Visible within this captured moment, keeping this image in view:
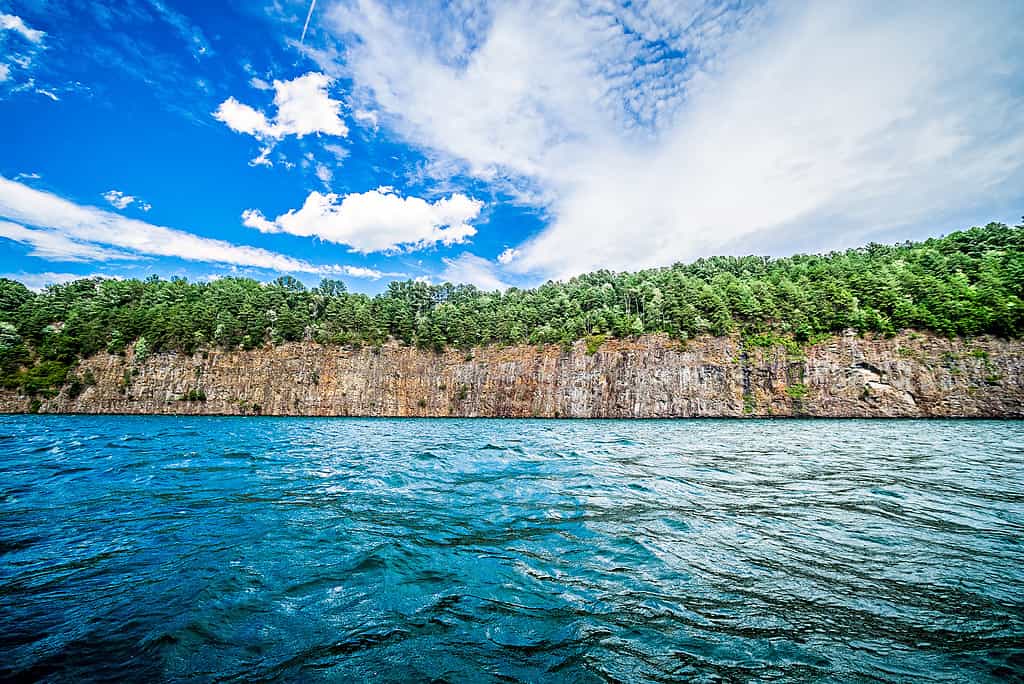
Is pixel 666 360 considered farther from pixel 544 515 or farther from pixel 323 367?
pixel 544 515

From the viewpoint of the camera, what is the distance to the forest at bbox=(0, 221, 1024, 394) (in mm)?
72625

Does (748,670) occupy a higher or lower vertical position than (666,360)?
lower

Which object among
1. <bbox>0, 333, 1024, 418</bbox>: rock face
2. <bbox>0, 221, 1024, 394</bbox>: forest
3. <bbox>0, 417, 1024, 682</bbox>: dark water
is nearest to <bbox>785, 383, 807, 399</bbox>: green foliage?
<bbox>0, 333, 1024, 418</bbox>: rock face

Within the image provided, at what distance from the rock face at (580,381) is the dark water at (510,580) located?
65912mm

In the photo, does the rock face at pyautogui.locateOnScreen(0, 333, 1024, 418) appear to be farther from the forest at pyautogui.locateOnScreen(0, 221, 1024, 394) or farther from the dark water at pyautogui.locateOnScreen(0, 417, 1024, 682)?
the dark water at pyautogui.locateOnScreen(0, 417, 1024, 682)

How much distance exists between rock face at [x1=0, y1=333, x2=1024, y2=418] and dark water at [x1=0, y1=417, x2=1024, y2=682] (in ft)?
216

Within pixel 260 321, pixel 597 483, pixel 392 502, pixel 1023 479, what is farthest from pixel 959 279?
pixel 260 321

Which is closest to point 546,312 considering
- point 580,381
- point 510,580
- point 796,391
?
point 580,381

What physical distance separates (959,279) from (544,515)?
10079 centimetres

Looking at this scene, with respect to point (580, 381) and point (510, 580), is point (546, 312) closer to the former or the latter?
point (580, 381)

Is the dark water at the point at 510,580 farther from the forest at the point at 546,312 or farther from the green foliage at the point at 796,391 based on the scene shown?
the forest at the point at 546,312

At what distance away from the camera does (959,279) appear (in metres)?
74.4

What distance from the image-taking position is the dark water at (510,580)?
4344 millimetres

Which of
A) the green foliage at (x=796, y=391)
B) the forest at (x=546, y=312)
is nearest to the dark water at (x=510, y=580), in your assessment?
Answer: the green foliage at (x=796, y=391)
